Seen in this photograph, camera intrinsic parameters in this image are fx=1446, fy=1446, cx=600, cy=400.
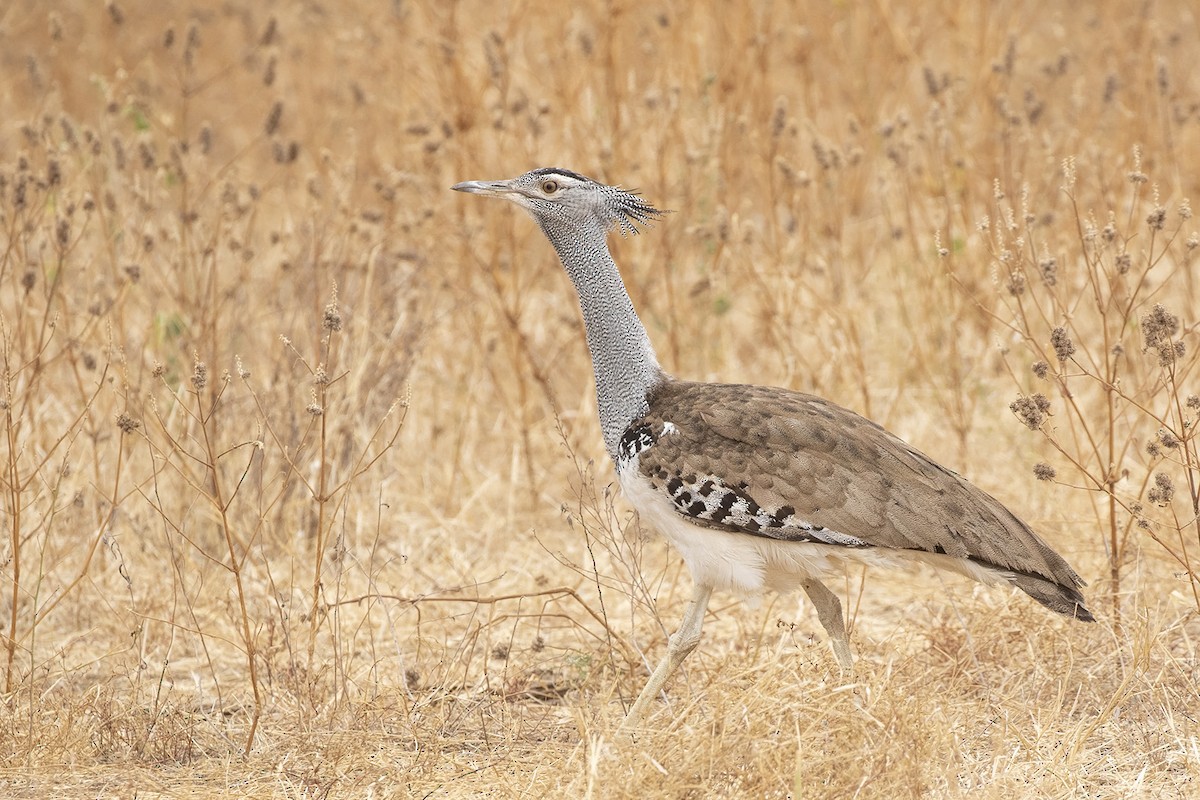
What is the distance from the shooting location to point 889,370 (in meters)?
6.25

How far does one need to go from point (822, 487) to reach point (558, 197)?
1.03 metres

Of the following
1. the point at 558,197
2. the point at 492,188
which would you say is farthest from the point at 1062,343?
the point at 492,188

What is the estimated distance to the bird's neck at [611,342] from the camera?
3629 mm

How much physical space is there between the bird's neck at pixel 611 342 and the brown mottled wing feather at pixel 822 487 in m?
0.14

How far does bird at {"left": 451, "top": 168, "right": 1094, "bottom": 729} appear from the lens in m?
3.29

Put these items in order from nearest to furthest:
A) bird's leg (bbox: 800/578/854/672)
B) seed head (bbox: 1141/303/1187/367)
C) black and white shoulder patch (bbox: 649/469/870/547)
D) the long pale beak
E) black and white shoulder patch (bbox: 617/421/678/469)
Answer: seed head (bbox: 1141/303/1187/367)
black and white shoulder patch (bbox: 649/469/870/547)
black and white shoulder patch (bbox: 617/421/678/469)
bird's leg (bbox: 800/578/854/672)
the long pale beak

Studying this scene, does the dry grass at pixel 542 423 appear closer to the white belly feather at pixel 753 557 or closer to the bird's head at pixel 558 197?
the white belly feather at pixel 753 557

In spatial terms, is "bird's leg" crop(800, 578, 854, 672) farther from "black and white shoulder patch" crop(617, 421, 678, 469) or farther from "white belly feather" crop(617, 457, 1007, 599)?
"black and white shoulder patch" crop(617, 421, 678, 469)

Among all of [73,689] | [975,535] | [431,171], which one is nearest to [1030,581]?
[975,535]

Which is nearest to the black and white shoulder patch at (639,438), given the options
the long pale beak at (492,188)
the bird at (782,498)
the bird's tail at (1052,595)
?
the bird at (782,498)

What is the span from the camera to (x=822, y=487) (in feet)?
11.0

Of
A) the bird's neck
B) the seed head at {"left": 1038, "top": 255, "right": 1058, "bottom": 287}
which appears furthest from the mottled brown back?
the seed head at {"left": 1038, "top": 255, "right": 1058, "bottom": 287}

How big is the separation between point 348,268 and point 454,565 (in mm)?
1203

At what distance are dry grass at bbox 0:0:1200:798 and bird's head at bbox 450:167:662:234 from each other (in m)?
0.54
